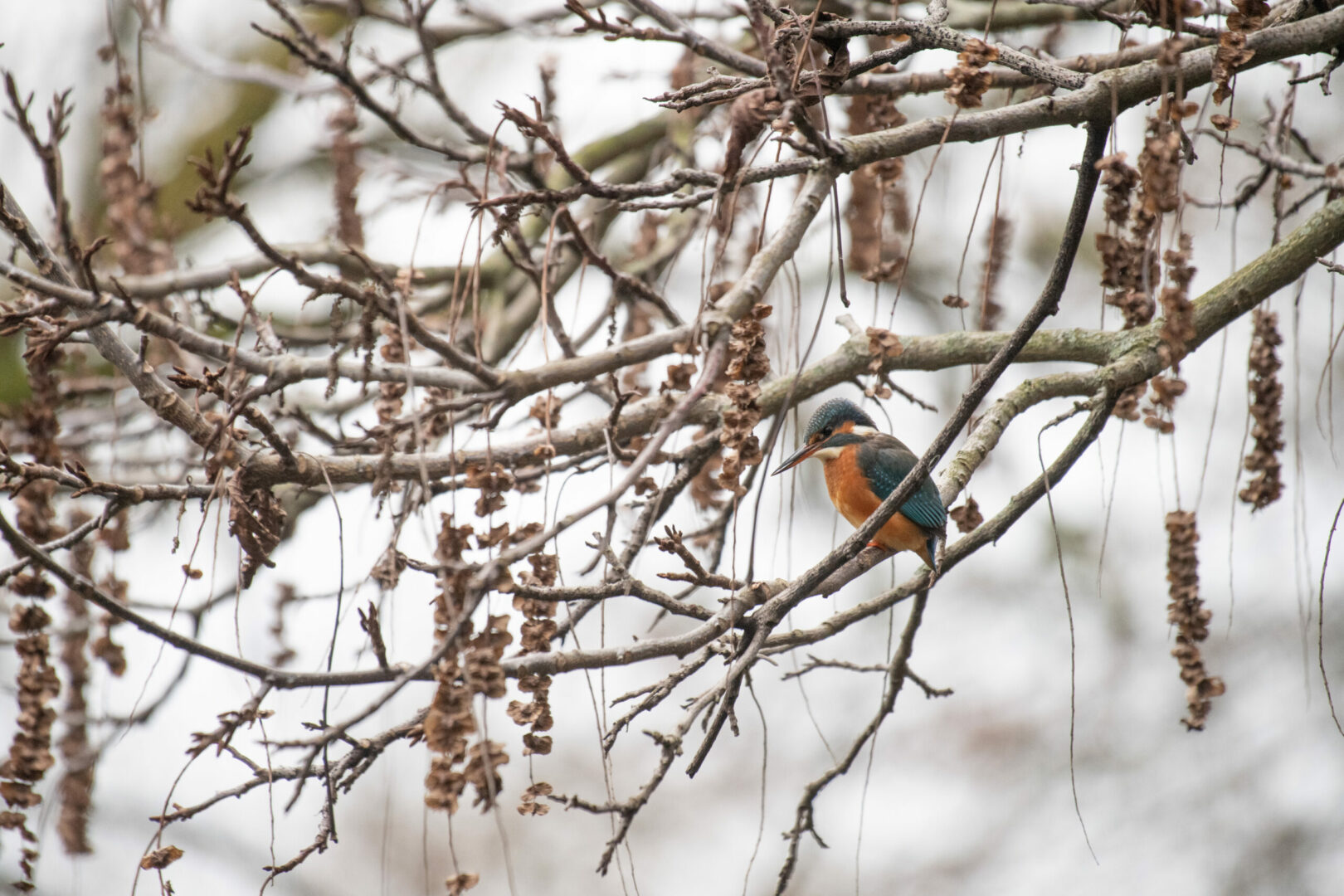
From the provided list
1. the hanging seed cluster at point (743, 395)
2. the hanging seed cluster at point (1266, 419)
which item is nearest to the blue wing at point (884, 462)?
the hanging seed cluster at point (1266, 419)

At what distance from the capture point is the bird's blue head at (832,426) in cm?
448

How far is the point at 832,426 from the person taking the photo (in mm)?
4527

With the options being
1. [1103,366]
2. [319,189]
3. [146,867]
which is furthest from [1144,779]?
[146,867]

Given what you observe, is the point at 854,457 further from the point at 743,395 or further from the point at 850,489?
the point at 743,395

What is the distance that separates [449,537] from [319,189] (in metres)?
6.87

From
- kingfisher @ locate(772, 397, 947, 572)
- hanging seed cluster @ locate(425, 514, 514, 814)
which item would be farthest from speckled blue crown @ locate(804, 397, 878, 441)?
hanging seed cluster @ locate(425, 514, 514, 814)

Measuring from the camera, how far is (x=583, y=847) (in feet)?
30.1

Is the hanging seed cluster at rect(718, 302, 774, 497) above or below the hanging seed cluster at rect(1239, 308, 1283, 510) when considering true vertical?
below

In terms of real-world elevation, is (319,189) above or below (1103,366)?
above

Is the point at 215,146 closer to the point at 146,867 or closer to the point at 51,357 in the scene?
the point at 51,357

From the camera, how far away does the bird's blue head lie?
4477mm

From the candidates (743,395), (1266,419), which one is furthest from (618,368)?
(1266,419)

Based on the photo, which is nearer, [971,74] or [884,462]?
[971,74]

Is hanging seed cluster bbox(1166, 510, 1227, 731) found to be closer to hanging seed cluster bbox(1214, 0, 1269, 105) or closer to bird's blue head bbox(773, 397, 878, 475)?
hanging seed cluster bbox(1214, 0, 1269, 105)
